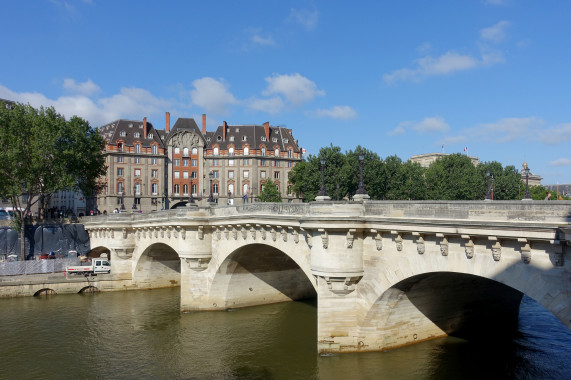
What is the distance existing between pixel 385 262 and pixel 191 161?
72351 millimetres

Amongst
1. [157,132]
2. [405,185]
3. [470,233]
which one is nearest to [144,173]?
[157,132]

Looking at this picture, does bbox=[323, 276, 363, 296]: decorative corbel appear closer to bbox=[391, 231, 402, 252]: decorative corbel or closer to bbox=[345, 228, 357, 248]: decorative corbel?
bbox=[345, 228, 357, 248]: decorative corbel

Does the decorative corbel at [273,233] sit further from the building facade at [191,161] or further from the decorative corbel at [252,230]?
the building facade at [191,161]

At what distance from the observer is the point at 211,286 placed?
1298 inches

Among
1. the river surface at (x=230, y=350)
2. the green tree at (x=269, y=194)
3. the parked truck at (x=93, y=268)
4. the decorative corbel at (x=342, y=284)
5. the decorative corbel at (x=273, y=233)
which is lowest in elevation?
the river surface at (x=230, y=350)

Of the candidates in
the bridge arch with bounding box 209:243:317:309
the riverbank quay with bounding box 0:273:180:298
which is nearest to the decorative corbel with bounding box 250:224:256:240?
the bridge arch with bounding box 209:243:317:309

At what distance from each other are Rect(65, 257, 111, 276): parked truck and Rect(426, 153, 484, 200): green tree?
1837 inches

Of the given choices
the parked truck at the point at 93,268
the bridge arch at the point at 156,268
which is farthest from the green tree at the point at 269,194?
the parked truck at the point at 93,268

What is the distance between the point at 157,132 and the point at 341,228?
74613mm

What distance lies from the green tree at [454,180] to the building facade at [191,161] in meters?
27.6

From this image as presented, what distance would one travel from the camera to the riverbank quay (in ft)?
132

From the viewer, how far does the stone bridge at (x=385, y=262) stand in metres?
14.1

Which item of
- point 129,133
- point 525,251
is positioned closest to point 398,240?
point 525,251

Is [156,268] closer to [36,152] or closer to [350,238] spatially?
[36,152]
